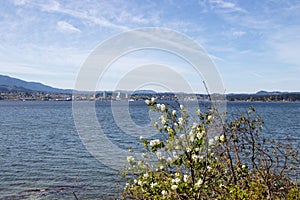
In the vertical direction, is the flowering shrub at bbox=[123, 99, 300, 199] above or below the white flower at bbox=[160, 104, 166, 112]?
below

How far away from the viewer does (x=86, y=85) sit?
27.3 feet

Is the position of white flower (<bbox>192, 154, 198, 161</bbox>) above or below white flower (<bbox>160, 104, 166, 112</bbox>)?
below

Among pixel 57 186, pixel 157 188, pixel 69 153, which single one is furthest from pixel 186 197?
pixel 69 153

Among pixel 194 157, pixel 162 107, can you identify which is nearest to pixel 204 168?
pixel 194 157

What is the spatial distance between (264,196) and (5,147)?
29760 millimetres

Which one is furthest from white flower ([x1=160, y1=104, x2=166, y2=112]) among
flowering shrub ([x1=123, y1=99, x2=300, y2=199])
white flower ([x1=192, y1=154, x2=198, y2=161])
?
white flower ([x1=192, y1=154, x2=198, y2=161])

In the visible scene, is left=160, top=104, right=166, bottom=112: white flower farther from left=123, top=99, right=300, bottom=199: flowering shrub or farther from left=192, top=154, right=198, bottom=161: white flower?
left=192, top=154, right=198, bottom=161: white flower

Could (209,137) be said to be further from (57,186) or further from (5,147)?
(5,147)

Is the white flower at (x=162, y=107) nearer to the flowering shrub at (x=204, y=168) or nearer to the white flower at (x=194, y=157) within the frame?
the flowering shrub at (x=204, y=168)

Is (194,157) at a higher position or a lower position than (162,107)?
lower

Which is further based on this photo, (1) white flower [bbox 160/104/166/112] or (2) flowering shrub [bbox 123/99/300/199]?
(1) white flower [bbox 160/104/166/112]

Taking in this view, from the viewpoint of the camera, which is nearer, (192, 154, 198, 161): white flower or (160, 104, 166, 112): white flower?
(192, 154, 198, 161): white flower

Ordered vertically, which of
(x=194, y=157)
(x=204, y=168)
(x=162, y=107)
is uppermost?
(x=162, y=107)

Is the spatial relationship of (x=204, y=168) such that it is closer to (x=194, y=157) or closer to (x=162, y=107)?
(x=194, y=157)
